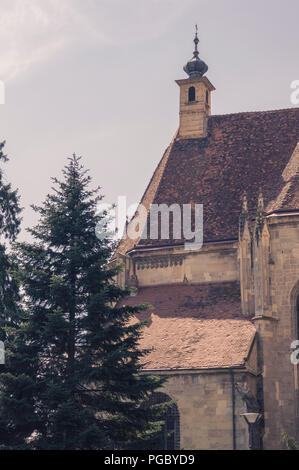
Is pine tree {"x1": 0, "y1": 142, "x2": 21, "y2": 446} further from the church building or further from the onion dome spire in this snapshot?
the onion dome spire

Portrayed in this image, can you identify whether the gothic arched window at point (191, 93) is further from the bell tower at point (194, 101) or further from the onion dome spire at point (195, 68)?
the onion dome spire at point (195, 68)

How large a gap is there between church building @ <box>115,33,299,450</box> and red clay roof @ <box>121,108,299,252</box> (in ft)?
0.16

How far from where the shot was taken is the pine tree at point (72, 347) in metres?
22.0

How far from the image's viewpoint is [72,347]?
23312 millimetres

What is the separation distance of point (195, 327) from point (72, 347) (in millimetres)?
7556

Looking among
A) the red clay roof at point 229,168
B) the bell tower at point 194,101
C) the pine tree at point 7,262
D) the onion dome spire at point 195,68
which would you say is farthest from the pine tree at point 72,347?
the onion dome spire at point 195,68

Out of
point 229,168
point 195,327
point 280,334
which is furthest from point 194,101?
point 280,334

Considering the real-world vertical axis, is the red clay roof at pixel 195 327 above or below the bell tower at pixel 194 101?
below

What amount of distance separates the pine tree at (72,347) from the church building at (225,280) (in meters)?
1.83
